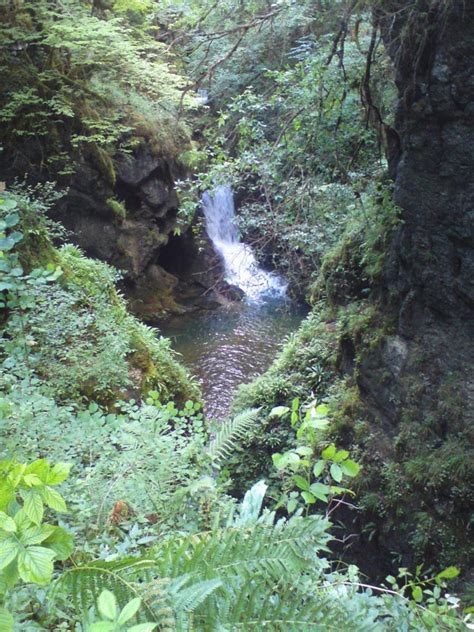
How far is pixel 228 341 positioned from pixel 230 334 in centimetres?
44

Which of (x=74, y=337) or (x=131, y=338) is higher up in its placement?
(x=74, y=337)

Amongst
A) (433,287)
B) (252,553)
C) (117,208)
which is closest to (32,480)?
(252,553)

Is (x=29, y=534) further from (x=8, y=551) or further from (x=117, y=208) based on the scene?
(x=117, y=208)

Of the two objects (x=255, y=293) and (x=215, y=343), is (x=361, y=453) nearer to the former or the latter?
(x=215, y=343)

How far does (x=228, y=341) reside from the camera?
12.7 m

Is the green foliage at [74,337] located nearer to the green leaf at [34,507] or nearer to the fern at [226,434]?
the fern at [226,434]

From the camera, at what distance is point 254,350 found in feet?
Answer: 40.1

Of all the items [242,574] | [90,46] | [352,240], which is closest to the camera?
[242,574]

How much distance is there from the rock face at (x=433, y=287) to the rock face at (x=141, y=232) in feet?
21.4

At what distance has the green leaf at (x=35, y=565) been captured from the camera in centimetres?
118

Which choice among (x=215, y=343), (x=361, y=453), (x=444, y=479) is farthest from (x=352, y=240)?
(x=215, y=343)

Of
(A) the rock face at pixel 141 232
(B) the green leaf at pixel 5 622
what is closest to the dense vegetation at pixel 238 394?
(B) the green leaf at pixel 5 622

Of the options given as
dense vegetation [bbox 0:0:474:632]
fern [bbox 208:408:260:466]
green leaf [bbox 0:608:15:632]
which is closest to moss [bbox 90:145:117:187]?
dense vegetation [bbox 0:0:474:632]

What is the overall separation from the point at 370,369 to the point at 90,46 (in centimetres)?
866
